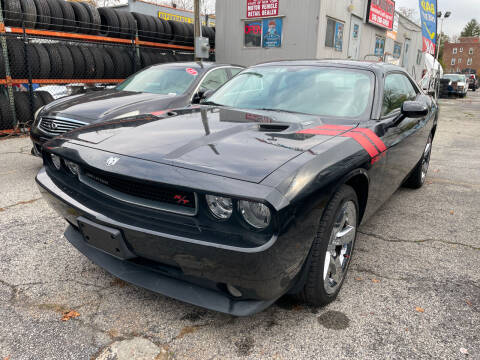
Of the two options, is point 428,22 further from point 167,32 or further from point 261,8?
point 167,32

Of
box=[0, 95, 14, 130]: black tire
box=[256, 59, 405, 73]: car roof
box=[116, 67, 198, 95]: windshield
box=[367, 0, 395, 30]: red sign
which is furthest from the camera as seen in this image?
box=[367, 0, 395, 30]: red sign

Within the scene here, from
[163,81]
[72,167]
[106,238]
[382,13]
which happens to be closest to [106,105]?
[163,81]

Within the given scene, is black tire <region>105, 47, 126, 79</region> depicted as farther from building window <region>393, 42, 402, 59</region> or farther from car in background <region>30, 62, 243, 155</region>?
building window <region>393, 42, 402, 59</region>

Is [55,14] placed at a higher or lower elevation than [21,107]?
higher

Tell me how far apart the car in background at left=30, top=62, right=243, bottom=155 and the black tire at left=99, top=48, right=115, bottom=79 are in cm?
369

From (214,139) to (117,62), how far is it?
27.9 feet

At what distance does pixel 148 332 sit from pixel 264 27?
1309cm

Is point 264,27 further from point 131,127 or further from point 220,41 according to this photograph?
point 131,127

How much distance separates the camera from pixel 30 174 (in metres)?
4.99

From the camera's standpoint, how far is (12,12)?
768 cm

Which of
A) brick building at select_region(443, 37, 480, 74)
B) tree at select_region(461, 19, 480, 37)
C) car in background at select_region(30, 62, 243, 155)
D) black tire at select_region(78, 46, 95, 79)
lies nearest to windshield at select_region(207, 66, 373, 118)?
car in background at select_region(30, 62, 243, 155)

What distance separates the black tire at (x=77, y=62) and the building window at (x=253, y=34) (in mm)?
6864

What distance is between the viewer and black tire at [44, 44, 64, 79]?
816 centimetres

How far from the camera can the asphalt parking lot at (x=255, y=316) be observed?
192cm
